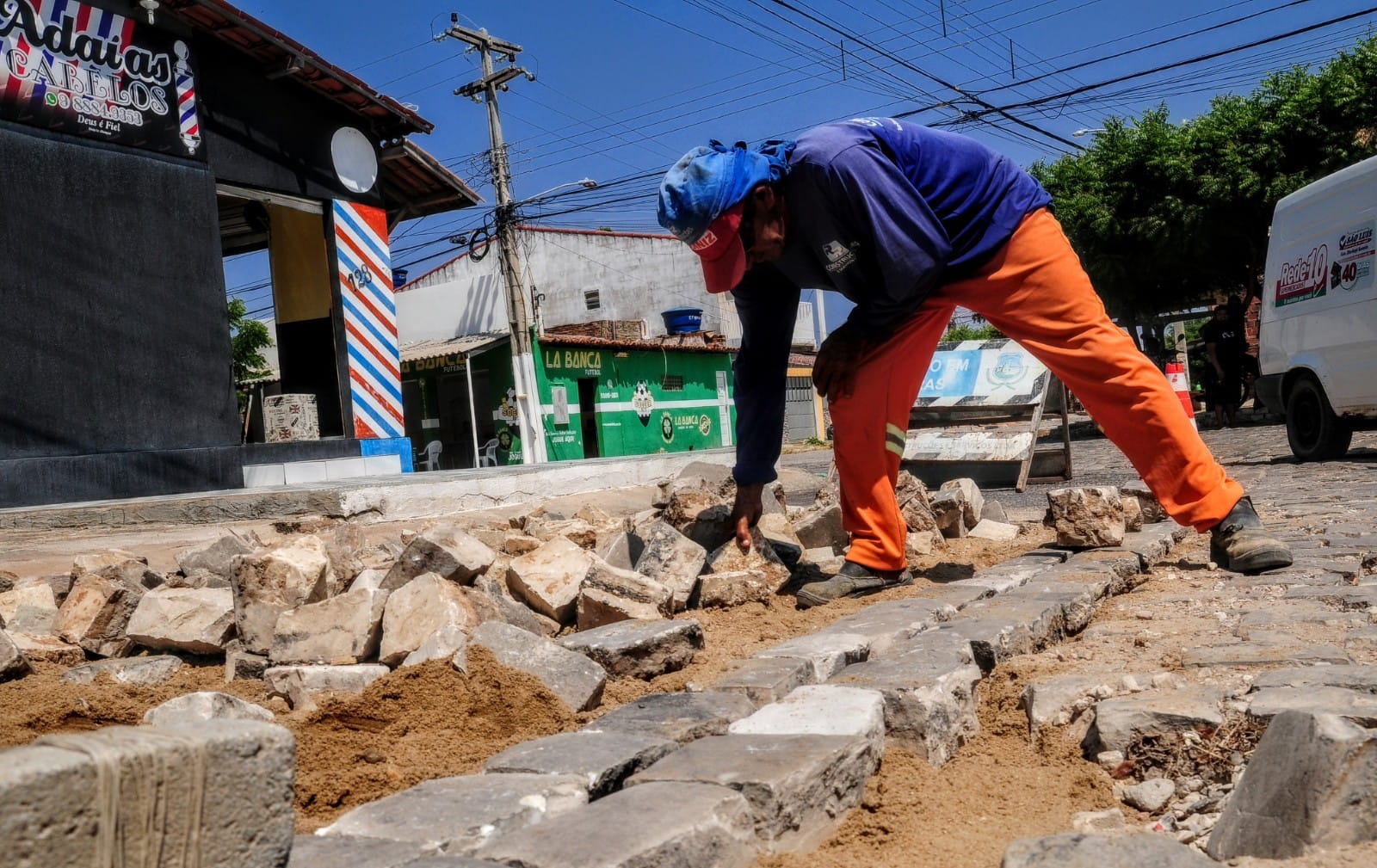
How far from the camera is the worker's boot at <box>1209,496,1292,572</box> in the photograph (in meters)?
3.17

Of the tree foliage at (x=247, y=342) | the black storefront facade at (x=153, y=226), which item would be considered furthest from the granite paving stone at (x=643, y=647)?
the tree foliage at (x=247, y=342)

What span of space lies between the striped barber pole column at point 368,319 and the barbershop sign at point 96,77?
1.56 metres

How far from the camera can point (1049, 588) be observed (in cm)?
323

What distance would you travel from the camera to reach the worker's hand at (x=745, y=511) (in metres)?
3.63

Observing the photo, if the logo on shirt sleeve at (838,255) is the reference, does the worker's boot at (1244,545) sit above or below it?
below

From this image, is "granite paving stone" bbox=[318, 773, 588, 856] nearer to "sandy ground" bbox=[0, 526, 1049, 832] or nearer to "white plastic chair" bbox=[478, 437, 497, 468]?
"sandy ground" bbox=[0, 526, 1049, 832]

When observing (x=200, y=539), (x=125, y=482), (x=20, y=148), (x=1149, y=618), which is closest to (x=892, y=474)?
(x=1149, y=618)

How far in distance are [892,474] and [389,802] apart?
2.31m

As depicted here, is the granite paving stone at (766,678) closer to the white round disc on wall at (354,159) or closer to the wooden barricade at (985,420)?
the wooden barricade at (985,420)

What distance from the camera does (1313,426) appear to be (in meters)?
8.41

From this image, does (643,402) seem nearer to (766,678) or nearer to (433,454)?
(433,454)

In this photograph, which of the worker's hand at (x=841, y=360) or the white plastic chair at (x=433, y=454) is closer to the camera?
the worker's hand at (x=841, y=360)

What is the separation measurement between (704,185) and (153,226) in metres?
5.44

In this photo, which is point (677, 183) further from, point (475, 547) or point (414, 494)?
point (414, 494)
